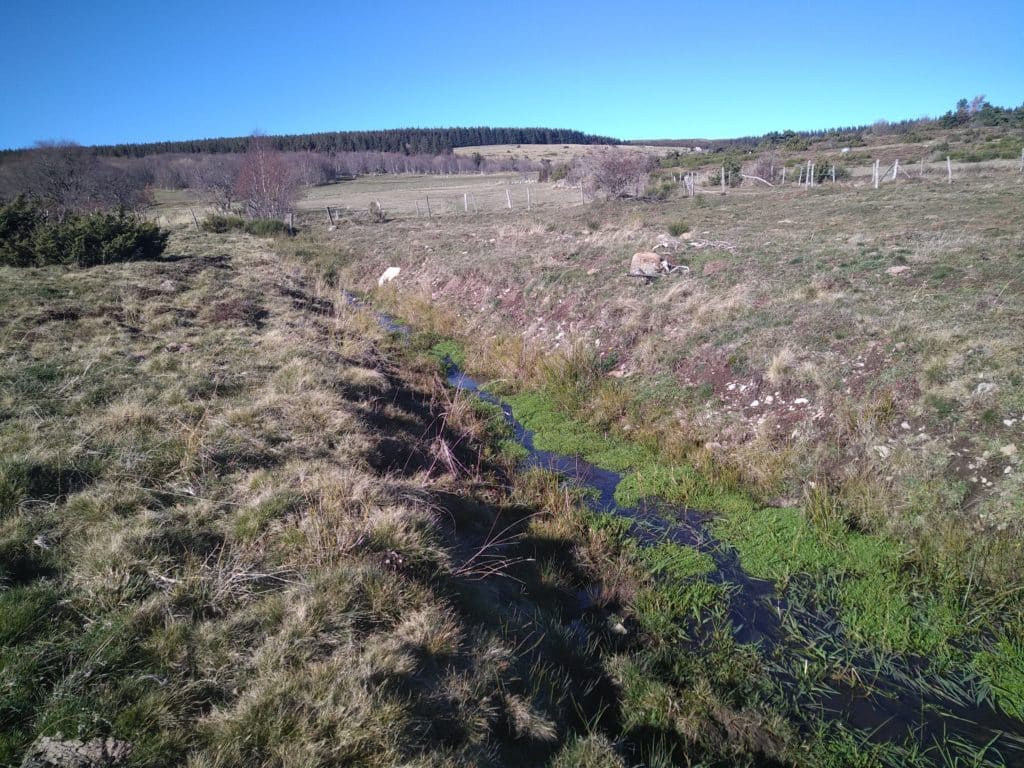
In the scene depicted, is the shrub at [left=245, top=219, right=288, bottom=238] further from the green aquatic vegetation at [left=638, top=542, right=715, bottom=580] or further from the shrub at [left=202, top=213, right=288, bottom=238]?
the green aquatic vegetation at [left=638, top=542, right=715, bottom=580]

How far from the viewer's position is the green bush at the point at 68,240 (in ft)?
51.2

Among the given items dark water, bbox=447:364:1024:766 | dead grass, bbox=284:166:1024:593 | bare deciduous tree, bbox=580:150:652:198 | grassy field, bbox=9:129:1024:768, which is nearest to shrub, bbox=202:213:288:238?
dead grass, bbox=284:166:1024:593

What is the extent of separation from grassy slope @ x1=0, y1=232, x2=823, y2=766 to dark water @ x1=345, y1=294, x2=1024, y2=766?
31 centimetres

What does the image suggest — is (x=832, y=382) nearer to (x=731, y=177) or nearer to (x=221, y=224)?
(x=221, y=224)

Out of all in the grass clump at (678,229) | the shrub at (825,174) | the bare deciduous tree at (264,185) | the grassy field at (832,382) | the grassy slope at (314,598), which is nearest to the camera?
the grassy slope at (314,598)

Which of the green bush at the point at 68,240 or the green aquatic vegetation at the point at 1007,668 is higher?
the green bush at the point at 68,240

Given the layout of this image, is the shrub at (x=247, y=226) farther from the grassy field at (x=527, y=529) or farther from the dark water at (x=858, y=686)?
the dark water at (x=858, y=686)

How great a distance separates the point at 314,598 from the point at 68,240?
61.5 ft

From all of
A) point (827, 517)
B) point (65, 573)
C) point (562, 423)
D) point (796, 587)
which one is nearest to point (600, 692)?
point (796, 587)

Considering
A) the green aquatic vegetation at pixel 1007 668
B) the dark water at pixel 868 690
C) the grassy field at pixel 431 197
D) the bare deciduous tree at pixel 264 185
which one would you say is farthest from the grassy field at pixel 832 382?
the bare deciduous tree at pixel 264 185

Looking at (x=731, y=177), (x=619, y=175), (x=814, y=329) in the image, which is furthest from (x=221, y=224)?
(x=731, y=177)

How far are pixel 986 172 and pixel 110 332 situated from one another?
1416 inches

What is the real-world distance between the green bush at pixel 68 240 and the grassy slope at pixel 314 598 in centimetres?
1067

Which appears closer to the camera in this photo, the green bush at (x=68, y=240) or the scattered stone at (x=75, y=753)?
the scattered stone at (x=75, y=753)
